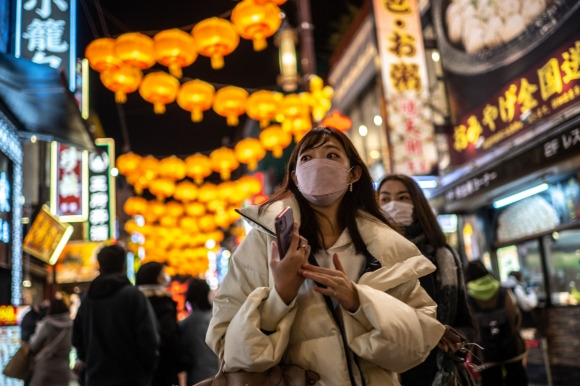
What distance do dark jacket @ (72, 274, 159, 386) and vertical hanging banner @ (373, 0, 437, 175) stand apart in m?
8.03

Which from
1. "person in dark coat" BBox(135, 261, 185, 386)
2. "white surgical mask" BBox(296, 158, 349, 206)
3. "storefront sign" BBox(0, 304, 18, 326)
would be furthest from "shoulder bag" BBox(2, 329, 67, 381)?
"white surgical mask" BBox(296, 158, 349, 206)

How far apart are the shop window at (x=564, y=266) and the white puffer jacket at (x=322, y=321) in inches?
348

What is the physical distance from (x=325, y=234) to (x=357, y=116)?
18.1 m

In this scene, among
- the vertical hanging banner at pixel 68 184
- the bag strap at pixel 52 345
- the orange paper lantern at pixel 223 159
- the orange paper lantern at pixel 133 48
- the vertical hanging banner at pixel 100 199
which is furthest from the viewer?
the vertical hanging banner at pixel 100 199

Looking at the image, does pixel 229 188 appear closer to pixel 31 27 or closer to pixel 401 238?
pixel 31 27

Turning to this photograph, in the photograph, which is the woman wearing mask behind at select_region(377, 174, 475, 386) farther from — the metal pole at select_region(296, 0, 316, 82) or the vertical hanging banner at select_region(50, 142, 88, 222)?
the vertical hanging banner at select_region(50, 142, 88, 222)

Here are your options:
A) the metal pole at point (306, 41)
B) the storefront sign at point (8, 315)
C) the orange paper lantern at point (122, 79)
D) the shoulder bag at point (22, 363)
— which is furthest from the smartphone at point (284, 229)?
the metal pole at point (306, 41)

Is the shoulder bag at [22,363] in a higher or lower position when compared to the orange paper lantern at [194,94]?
lower

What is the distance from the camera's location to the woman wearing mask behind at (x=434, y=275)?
381 cm

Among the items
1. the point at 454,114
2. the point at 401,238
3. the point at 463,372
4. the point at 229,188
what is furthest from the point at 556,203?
the point at 229,188

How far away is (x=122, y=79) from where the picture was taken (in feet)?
38.7

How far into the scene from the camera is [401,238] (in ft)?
9.12

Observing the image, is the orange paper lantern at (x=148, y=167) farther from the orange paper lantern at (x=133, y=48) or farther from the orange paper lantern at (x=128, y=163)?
the orange paper lantern at (x=133, y=48)

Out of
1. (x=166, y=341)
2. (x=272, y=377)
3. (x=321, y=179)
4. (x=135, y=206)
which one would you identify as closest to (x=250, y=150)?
(x=135, y=206)
